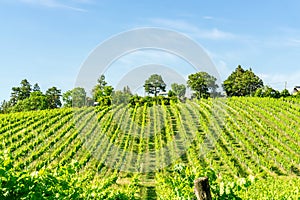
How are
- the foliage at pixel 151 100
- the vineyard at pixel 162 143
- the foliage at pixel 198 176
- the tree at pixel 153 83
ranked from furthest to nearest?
the foliage at pixel 151 100, the tree at pixel 153 83, the vineyard at pixel 162 143, the foliage at pixel 198 176

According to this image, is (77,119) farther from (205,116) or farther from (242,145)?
(242,145)

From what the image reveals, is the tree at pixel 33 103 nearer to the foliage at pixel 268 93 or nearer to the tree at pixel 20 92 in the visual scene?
the tree at pixel 20 92

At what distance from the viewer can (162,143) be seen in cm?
2228

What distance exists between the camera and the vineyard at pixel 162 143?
15539 mm

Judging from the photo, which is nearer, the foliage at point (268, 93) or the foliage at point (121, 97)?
the foliage at point (121, 97)

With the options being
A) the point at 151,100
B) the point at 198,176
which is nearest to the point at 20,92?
the point at 151,100

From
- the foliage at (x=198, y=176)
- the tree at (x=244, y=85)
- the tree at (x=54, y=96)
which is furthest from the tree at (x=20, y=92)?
the foliage at (x=198, y=176)

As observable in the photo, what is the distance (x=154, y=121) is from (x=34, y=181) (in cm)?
2596

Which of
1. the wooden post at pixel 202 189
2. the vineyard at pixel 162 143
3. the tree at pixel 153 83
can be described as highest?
the tree at pixel 153 83

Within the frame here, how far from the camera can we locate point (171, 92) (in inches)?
1453

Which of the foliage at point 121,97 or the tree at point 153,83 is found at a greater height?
the tree at point 153,83

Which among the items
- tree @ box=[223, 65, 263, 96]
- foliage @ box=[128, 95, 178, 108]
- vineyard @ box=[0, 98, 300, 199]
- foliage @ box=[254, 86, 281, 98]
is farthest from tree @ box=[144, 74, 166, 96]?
tree @ box=[223, 65, 263, 96]

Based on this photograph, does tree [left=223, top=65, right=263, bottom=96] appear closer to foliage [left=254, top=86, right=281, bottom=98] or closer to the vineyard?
foliage [left=254, top=86, right=281, bottom=98]

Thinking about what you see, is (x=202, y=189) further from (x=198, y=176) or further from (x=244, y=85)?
(x=244, y=85)
